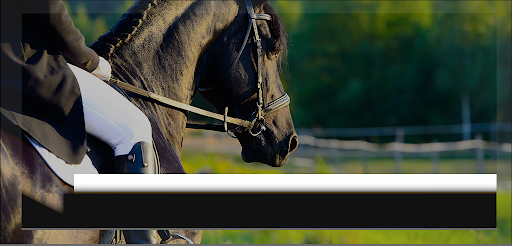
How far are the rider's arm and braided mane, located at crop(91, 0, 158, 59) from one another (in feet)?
1.49

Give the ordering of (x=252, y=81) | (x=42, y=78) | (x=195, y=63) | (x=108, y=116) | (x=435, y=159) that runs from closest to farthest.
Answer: (x=42, y=78)
(x=108, y=116)
(x=195, y=63)
(x=252, y=81)
(x=435, y=159)

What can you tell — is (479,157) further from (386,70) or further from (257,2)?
(257,2)

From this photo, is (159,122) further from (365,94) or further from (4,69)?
(365,94)

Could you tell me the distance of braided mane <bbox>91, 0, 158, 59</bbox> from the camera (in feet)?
6.68

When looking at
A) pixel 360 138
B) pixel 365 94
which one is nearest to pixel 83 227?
pixel 360 138

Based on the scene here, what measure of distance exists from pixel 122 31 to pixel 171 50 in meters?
0.27

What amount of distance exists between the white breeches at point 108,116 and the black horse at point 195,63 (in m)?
0.10

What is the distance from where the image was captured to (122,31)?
2.12 m

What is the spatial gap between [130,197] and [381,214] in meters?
0.93

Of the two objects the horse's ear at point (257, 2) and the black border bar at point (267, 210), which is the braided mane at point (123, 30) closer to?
the horse's ear at point (257, 2)

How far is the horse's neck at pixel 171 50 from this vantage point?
2090mm
